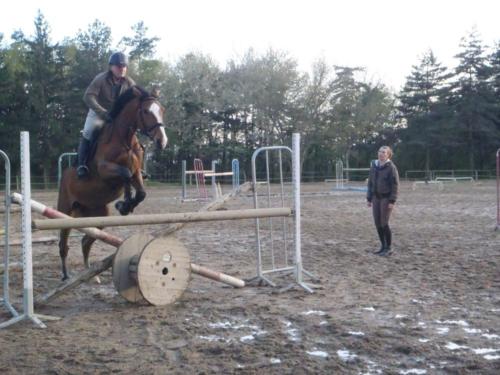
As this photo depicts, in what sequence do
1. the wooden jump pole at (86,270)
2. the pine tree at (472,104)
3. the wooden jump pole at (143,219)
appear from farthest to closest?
the pine tree at (472,104), the wooden jump pole at (86,270), the wooden jump pole at (143,219)

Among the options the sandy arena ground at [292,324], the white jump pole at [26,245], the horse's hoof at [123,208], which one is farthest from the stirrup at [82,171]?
the white jump pole at [26,245]

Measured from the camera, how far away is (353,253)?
9.49 meters

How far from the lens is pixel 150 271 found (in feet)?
18.8

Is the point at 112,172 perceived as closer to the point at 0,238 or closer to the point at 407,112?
the point at 0,238

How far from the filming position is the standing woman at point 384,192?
927 cm

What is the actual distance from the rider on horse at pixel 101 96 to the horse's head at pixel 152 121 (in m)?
0.55

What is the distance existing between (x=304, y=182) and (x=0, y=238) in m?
36.4

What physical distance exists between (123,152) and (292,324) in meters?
2.78

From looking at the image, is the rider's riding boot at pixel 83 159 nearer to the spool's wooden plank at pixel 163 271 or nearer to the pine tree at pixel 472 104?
the spool's wooden plank at pixel 163 271

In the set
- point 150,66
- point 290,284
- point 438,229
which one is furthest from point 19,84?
point 290,284

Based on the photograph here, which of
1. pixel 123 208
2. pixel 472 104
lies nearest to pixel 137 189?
pixel 123 208

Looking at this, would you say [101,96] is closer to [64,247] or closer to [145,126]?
[145,126]

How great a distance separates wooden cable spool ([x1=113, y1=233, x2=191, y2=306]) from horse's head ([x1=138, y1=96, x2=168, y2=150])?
1.07 meters

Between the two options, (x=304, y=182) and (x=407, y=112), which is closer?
(x=304, y=182)
